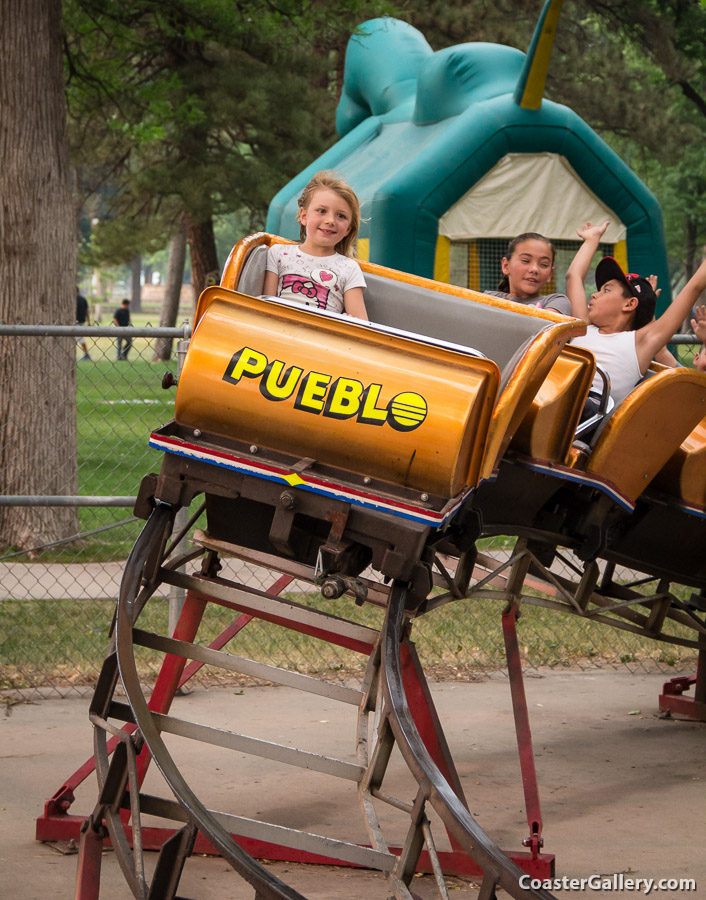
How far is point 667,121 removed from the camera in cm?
2533

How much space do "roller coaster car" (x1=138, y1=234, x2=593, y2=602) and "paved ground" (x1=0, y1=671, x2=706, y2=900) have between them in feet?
4.23

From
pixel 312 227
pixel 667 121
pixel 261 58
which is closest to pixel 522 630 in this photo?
pixel 312 227

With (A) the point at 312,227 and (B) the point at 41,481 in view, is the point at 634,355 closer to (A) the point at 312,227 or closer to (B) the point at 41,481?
(A) the point at 312,227

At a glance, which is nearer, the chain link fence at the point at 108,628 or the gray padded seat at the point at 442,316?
the gray padded seat at the point at 442,316

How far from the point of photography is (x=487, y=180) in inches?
488

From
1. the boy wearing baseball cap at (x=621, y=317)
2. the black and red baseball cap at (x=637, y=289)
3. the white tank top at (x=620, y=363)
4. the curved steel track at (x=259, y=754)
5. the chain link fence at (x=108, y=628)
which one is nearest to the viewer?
the curved steel track at (x=259, y=754)

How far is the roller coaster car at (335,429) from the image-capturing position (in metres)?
2.96

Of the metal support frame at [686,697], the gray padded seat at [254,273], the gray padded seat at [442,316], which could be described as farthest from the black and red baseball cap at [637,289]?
the metal support frame at [686,697]

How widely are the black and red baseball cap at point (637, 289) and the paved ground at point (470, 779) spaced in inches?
76.3

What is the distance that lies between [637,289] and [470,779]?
7.20 ft

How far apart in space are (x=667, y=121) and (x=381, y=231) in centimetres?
1598

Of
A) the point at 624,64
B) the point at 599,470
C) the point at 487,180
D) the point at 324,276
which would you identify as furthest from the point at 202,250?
the point at 599,470

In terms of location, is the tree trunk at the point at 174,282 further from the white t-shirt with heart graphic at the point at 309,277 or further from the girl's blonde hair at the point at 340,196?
the white t-shirt with heart graphic at the point at 309,277

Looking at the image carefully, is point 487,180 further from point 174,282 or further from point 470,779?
point 174,282
